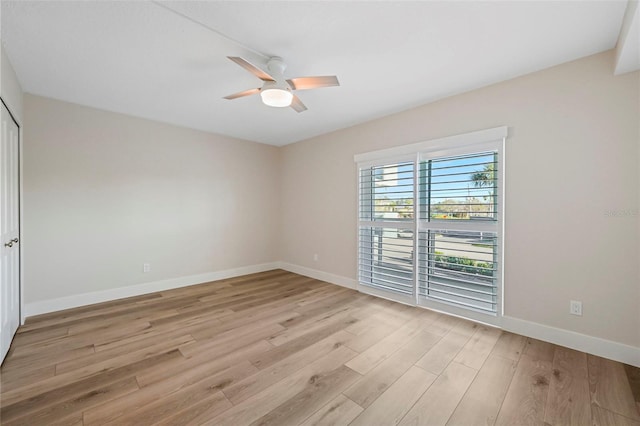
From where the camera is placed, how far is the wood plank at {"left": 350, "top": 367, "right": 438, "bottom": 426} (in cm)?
154

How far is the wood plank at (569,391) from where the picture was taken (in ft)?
5.14

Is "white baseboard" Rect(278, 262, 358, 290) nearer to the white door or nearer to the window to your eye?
the window

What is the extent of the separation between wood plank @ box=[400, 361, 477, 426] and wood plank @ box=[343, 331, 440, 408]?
0.23 m

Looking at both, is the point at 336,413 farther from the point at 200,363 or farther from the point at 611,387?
the point at 611,387

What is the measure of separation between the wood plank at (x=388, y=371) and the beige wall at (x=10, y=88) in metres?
3.66

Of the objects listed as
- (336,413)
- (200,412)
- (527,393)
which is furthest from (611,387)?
(200,412)

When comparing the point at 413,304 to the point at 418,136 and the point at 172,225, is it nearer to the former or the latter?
the point at 418,136

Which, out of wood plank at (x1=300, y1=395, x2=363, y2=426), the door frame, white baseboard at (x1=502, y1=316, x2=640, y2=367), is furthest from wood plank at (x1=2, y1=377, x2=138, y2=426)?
white baseboard at (x1=502, y1=316, x2=640, y2=367)

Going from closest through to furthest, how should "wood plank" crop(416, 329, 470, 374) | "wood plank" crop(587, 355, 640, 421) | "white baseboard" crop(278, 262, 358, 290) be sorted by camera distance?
"wood plank" crop(587, 355, 640, 421), "wood plank" crop(416, 329, 470, 374), "white baseboard" crop(278, 262, 358, 290)

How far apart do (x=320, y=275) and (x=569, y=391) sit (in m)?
3.32

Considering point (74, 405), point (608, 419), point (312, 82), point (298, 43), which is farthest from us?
point (312, 82)

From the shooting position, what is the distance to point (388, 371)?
78.9 inches

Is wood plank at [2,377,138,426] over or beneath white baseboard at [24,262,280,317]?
beneath

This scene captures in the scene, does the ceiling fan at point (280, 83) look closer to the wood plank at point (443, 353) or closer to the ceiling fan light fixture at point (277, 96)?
the ceiling fan light fixture at point (277, 96)
